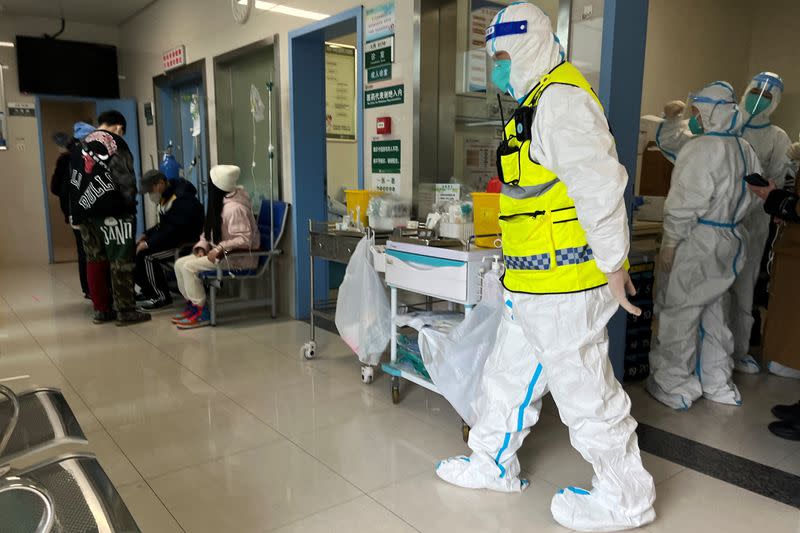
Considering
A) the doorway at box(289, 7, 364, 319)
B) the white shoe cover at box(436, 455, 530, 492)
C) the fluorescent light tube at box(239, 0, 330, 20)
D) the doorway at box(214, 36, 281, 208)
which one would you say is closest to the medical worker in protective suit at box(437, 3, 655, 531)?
the white shoe cover at box(436, 455, 530, 492)

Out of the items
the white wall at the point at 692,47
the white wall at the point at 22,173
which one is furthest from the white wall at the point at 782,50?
the white wall at the point at 22,173

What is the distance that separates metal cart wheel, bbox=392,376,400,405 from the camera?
2905 millimetres

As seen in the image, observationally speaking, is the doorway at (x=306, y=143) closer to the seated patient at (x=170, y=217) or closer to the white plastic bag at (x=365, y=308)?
the seated patient at (x=170, y=217)

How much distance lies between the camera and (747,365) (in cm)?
345

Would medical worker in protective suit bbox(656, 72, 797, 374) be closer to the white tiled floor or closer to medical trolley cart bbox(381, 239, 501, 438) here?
the white tiled floor

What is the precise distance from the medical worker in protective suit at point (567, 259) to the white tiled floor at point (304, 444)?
21cm

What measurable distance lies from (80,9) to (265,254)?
4.64 meters

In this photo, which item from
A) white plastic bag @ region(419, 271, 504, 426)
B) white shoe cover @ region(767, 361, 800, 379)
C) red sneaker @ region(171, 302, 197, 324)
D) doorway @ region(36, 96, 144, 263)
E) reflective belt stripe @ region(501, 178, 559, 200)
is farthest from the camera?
doorway @ region(36, 96, 144, 263)

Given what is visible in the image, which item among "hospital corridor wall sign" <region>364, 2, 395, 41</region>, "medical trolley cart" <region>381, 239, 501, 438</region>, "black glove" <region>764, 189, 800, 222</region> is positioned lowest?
"medical trolley cart" <region>381, 239, 501, 438</region>

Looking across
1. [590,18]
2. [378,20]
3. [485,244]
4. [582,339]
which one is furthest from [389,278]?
[378,20]

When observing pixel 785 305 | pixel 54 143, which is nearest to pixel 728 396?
pixel 785 305

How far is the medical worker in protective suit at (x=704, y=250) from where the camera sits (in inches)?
110

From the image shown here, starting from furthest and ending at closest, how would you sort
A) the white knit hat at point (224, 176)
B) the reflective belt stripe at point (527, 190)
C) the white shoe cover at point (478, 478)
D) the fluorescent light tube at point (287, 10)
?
the white knit hat at point (224, 176) → the fluorescent light tube at point (287, 10) → the white shoe cover at point (478, 478) → the reflective belt stripe at point (527, 190)

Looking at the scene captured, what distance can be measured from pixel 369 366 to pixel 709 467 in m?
1.67
